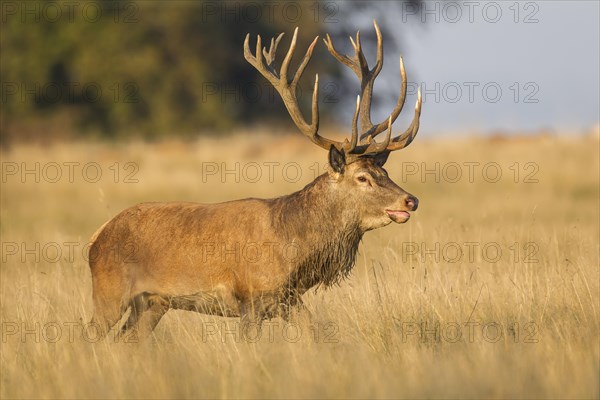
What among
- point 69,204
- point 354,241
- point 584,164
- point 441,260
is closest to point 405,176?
point 584,164

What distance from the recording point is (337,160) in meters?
7.71

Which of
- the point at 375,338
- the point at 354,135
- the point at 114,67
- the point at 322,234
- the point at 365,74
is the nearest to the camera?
the point at 375,338

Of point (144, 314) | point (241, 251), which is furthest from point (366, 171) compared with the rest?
point (144, 314)

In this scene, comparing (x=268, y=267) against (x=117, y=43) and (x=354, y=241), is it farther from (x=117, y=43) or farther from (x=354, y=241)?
(x=117, y=43)

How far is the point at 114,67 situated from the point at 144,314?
24461mm

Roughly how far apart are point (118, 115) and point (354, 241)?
26.1 metres

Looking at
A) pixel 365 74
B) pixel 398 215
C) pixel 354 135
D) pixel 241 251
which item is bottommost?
pixel 241 251

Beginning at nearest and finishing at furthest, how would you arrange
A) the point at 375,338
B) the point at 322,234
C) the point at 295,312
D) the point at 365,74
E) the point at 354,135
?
1. the point at 375,338
2. the point at 295,312
3. the point at 354,135
4. the point at 322,234
5. the point at 365,74

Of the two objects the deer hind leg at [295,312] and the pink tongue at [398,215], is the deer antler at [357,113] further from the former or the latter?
the deer hind leg at [295,312]

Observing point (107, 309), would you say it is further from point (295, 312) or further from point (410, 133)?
point (410, 133)

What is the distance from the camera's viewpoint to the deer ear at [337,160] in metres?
7.65

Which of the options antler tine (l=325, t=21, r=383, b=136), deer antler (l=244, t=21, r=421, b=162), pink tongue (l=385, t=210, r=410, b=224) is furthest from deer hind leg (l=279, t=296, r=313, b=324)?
antler tine (l=325, t=21, r=383, b=136)

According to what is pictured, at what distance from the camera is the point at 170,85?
32719mm

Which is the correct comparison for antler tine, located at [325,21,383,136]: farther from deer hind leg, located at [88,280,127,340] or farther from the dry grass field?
deer hind leg, located at [88,280,127,340]
